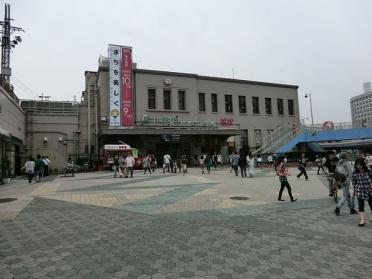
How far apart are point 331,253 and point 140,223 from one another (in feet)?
14.1

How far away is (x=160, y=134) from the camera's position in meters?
32.5

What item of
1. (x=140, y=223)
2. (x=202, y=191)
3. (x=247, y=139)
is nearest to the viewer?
(x=140, y=223)

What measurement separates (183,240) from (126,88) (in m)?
29.4

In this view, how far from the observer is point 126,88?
33844 mm

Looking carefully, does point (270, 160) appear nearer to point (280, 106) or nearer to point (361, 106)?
point (280, 106)

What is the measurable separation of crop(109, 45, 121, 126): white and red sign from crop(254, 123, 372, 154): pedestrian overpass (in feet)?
52.4

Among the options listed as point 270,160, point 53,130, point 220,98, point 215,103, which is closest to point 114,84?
point 53,130

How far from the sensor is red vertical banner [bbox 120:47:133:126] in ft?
110

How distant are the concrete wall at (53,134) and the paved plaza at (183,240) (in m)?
23.6

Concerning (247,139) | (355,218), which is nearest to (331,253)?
(355,218)

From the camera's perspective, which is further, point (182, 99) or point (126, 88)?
point (182, 99)

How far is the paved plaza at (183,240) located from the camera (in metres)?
4.73

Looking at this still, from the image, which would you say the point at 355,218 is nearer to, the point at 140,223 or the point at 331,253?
the point at 331,253

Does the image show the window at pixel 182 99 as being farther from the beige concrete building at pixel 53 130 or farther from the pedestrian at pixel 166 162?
the pedestrian at pixel 166 162
